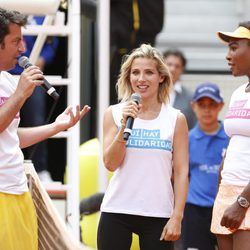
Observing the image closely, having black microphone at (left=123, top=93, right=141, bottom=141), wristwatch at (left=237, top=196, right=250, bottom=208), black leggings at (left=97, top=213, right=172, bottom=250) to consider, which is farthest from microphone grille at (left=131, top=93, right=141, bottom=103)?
wristwatch at (left=237, top=196, right=250, bottom=208)

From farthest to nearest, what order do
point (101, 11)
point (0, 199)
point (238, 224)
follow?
point (101, 11) < point (238, 224) < point (0, 199)

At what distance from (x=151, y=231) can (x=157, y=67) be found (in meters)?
1.02

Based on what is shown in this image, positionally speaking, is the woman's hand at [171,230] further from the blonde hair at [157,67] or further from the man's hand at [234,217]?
the blonde hair at [157,67]

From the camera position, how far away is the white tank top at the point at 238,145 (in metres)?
5.99

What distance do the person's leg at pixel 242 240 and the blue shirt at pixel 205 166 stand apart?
2709 millimetres

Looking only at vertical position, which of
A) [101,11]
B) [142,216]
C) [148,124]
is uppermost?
[101,11]

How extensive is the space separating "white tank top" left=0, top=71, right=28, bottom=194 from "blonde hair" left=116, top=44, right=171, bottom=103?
1.02m

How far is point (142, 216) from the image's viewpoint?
605 centimetres

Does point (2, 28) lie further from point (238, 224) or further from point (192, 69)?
point (192, 69)

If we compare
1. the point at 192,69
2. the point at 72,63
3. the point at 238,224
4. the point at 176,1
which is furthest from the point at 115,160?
the point at 176,1

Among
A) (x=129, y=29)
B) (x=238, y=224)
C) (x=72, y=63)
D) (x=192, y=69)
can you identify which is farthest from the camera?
(x=192, y=69)

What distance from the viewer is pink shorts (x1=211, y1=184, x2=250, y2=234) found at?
234 inches

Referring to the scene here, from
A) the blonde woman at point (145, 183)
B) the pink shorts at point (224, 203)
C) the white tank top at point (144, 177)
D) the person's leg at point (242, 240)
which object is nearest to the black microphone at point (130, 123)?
the blonde woman at point (145, 183)

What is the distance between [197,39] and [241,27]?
7.34 metres
